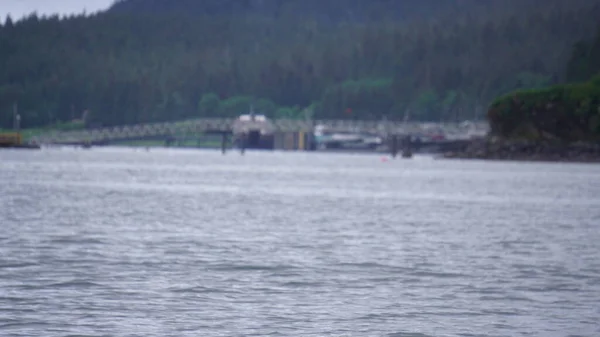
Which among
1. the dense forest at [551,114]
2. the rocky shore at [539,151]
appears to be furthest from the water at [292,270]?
the dense forest at [551,114]

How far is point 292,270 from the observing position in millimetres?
28266

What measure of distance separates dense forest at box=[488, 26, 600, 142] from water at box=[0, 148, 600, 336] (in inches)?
4923

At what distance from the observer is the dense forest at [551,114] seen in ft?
584

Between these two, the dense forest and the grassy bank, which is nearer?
the grassy bank

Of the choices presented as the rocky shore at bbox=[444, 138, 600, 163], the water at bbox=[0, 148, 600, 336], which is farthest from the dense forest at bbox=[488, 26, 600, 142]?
the water at bbox=[0, 148, 600, 336]

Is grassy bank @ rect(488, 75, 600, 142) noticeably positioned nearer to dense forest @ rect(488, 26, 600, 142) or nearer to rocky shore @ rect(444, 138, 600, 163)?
dense forest @ rect(488, 26, 600, 142)

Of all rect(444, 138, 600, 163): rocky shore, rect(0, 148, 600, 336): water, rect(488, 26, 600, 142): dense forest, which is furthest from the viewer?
rect(488, 26, 600, 142): dense forest

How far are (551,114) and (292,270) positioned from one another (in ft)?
517

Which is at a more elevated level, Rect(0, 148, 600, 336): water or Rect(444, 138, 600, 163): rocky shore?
Rect(0, 148, 600, 336): water

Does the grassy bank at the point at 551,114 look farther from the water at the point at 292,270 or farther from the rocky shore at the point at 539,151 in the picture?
the water at the point at 292,270

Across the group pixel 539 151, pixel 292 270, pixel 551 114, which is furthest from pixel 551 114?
pixel 292 270

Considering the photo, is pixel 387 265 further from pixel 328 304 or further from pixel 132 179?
pixel 132 179

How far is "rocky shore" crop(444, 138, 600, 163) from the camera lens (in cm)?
16962

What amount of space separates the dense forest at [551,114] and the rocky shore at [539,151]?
211 cm
